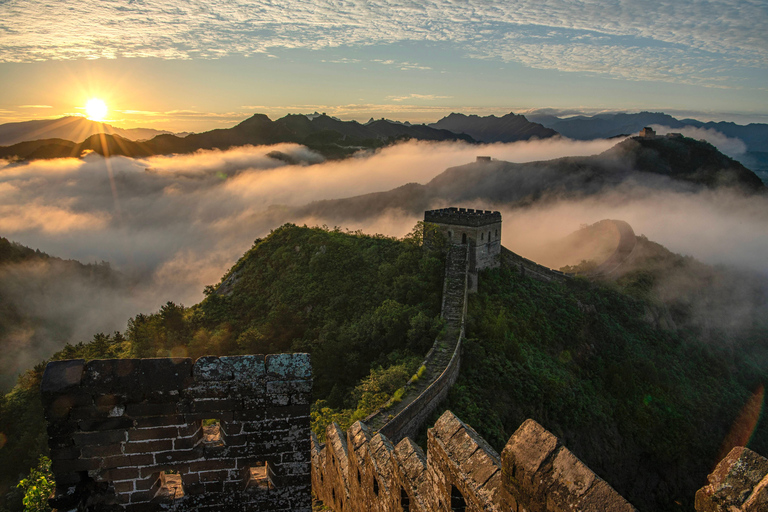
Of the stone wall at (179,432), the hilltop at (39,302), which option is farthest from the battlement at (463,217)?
the hilltop at (39,302)

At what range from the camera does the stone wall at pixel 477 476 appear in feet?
10.00

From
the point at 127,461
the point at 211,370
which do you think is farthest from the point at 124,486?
the point at 211,370

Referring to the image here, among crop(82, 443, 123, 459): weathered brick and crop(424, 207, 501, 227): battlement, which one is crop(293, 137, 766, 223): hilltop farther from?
crop(82, 443, 123, 459): weathered brick

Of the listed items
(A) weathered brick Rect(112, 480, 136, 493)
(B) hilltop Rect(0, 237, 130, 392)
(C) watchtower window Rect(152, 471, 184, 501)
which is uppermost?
(A) weathered brick Rect(112, 480, 136, 493)

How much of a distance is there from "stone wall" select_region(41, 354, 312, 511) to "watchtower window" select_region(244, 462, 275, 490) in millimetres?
10

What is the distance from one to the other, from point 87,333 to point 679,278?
83915 mm

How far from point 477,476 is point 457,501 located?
535 mm

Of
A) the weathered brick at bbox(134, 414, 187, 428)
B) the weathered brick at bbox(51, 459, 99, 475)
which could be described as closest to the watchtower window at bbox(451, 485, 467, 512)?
the weathered brick at bbox(134, 414, 187, 428)

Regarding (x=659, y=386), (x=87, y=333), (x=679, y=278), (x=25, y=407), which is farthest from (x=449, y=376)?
(x=87, y=333)

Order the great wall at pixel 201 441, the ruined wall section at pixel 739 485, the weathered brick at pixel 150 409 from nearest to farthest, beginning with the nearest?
the ruined wall section at pixel 739 485
the great wall at pixel 201 441
the weathered brick at pixel 150 409

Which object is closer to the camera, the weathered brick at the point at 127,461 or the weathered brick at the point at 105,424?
the weathered brick at the point at 105,424

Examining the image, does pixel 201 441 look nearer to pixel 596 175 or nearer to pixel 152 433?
pixel 152 433

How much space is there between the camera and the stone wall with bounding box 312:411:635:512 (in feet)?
10.00

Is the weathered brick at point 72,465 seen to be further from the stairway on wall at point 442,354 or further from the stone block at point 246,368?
the stairway on wall at point 442,354
